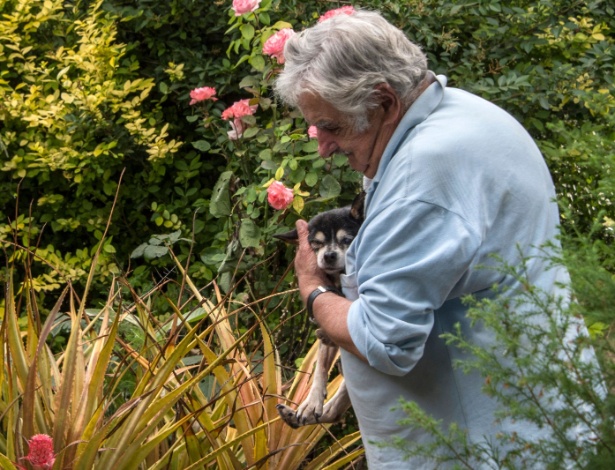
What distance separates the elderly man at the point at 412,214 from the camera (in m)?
2.37

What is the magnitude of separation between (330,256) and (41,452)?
1146 mm

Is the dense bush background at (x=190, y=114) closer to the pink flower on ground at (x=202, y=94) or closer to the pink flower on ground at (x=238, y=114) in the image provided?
the pink flower on ground at (x=238, y=114)

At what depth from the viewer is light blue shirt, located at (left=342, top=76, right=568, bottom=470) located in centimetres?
237

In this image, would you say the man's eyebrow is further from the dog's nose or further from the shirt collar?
the dog's nose

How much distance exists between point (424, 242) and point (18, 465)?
6.01ft

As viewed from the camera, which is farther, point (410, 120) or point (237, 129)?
point (237, 129)

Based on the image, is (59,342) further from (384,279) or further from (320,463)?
(384,279)

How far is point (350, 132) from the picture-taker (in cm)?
268

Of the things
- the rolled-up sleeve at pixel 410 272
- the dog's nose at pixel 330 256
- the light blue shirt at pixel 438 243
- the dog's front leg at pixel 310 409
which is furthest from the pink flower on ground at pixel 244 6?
the rolled-up sleeve at pixel 410 272

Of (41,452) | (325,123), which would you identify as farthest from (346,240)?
(41,452)

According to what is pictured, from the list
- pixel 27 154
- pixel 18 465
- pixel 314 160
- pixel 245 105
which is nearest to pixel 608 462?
pixel 18 465

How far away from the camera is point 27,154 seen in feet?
20.2

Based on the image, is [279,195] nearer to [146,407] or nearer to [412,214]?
[146,407]

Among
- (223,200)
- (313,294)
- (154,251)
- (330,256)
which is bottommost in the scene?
(154,251)
